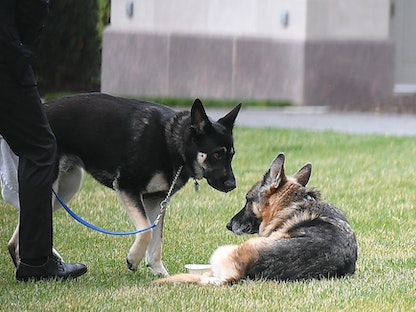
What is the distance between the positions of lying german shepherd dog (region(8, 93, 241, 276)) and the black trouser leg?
0.55 metres

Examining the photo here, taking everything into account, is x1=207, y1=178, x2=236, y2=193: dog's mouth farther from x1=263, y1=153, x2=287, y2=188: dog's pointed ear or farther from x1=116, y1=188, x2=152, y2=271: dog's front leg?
x1=116, y1=188, x2=152, y2=271: dog's front leg

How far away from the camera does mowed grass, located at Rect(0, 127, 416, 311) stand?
18.7 feet

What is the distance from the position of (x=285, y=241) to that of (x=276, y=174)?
617 millimetres

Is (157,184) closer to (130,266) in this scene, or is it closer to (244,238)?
(130,266)

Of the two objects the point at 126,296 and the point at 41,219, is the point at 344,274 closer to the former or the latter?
the point at 126,296

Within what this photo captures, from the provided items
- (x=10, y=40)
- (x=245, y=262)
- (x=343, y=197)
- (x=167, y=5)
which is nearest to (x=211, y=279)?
(x=245, y=262)

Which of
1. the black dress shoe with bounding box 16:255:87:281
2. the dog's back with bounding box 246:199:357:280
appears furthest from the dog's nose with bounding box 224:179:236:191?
the black dress shoe with bounding box 16:255:87:281

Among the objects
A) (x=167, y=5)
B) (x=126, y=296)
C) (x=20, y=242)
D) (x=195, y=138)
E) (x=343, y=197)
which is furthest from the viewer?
(x=167, y=5)

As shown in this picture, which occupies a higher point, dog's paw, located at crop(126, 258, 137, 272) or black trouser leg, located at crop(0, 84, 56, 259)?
black trouser leg, located at crop(0, 84, 56, 259)

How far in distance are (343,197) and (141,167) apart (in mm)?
3459

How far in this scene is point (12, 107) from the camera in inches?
237

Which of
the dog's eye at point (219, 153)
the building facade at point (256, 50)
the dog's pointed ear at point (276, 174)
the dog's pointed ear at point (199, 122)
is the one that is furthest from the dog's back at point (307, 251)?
the building facade at point (256, 50)

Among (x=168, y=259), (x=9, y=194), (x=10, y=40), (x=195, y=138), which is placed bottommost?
(x=168, y=259)

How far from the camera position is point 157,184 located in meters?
6.71
